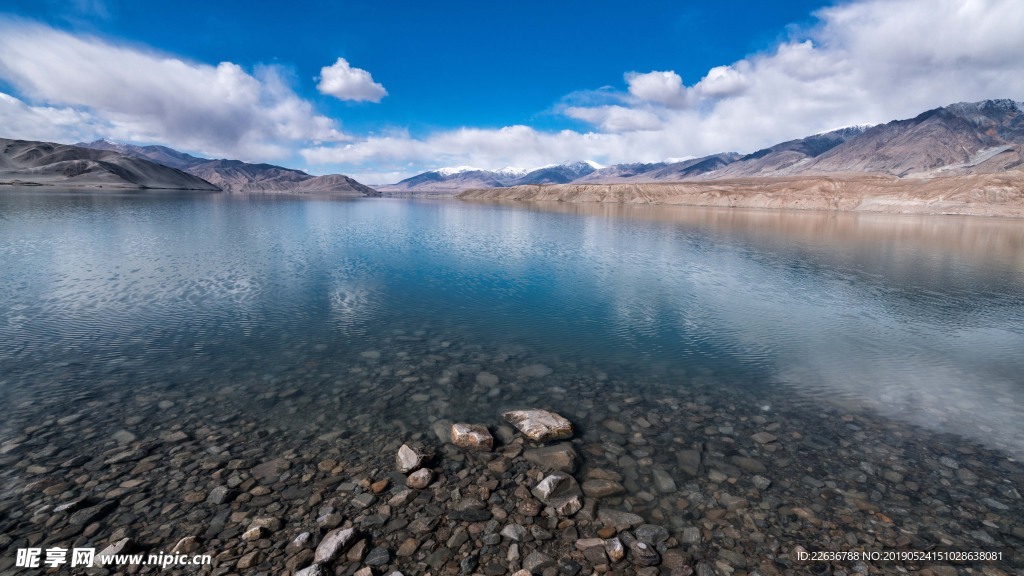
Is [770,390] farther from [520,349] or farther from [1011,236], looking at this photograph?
[1011,236]

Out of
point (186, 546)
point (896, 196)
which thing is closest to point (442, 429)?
point (186, 546)

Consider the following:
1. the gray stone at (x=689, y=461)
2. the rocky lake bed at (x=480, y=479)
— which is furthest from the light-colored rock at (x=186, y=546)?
the gray stone at (x=689, y=461)

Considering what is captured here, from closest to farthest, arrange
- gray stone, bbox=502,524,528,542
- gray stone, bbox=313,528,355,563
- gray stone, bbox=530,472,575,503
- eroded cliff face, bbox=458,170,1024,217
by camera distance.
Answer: gray stone, bbox=313,528,355,563 < gray stone, bbox=502,524,528,542 < gray stone, bbox=530,472,575,503 < eroded cliff face, bbox=458,170,1024,217

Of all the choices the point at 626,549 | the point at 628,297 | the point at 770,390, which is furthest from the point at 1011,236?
the point at 626,549

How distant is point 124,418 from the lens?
1145 centimetres

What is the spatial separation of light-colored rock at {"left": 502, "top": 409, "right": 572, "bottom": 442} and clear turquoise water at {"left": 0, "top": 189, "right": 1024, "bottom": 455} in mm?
1720

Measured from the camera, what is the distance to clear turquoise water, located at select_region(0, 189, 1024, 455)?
14.5 m

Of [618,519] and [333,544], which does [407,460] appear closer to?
[333,544]

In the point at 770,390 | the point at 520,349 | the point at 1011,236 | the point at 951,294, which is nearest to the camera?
the point at 770,390

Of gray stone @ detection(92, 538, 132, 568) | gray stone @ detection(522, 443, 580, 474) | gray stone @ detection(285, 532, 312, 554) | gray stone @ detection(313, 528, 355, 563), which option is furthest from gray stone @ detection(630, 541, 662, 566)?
gray stone @ detection(92, 538, 132, 568)

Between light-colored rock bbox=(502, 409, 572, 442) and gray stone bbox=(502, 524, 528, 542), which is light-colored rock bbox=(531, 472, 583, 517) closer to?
gray stone bbox=(502, 524, 528, 542)

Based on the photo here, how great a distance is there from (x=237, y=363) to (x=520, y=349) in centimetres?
998

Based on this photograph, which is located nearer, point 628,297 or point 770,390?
point 770,390

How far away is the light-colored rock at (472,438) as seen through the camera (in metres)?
10.8
